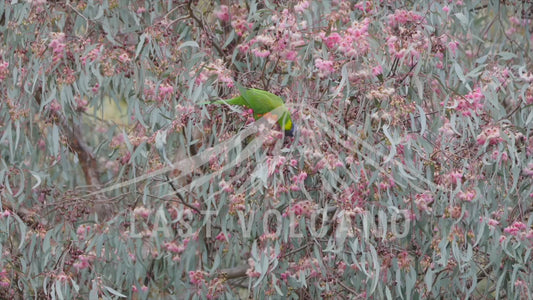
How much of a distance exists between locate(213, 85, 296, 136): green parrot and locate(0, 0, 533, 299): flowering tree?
0.04 m

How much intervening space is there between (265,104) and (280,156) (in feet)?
0.65

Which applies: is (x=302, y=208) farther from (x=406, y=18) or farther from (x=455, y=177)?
(x=406, y=18)

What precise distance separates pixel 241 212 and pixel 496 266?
3.32 feet

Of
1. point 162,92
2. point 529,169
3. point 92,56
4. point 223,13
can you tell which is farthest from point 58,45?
point 529,169

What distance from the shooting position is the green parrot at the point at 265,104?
2787mm

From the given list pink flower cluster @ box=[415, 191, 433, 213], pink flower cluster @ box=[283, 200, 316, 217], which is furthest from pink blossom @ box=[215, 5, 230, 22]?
pink flower cluster @ box=[415, 191, 433, 213]

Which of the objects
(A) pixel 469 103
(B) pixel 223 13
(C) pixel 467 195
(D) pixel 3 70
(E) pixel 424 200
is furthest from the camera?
(B) pixel 223 13

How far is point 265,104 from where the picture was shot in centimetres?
279

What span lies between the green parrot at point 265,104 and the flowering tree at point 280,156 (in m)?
0.04

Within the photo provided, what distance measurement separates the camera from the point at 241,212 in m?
2.84

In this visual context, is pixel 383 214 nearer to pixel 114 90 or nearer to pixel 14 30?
pixel 114 90

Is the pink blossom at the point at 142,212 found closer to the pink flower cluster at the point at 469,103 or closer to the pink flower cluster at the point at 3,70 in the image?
the pink flower cluster at the point at 3,70

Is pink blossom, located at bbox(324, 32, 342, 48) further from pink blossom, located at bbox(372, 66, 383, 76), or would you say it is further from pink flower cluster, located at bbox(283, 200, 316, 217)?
pink flower cluster, located at bbox(283, 200, 316, 217)

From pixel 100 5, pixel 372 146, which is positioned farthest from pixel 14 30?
pixel 372 146
